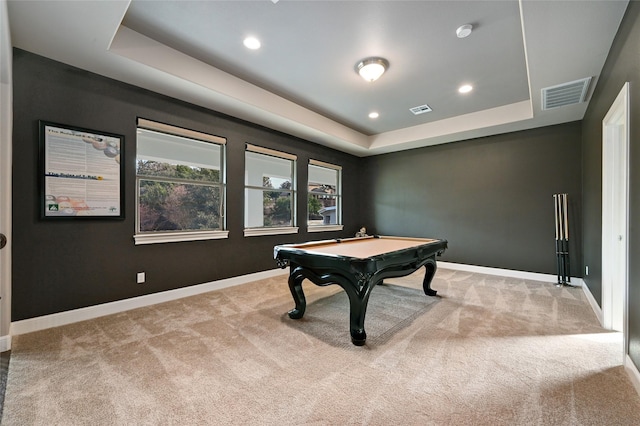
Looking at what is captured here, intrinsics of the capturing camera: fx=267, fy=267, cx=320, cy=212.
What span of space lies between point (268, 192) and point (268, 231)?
70 centimetres

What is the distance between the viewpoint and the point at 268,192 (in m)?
4.77

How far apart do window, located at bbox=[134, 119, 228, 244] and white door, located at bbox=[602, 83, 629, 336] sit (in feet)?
14.8

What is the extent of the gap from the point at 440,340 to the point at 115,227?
3574 millimetres

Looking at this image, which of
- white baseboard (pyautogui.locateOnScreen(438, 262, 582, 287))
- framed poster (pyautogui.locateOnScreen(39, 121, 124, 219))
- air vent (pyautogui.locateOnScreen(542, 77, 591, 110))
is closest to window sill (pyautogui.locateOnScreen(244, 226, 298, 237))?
framed poster (pyautogui.locateOnScreen(39, 121, 124, 219))

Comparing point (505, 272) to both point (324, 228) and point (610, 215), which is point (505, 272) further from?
point (324, 228)

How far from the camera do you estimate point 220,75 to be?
11.1 feet

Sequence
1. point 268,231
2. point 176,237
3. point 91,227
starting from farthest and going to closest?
point 268,231
point 176,237
point 91,227

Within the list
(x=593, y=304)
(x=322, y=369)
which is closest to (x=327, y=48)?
(x=322, y=369)

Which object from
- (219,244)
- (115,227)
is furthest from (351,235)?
(115,227)

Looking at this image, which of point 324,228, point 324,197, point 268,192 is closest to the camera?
point 268,192

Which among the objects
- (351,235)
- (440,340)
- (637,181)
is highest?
(637,181)

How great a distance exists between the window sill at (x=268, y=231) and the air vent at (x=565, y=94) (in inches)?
162

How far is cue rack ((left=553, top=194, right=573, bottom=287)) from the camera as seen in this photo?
4156mm

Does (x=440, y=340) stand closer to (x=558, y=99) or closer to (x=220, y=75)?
(x=558, y=99)
